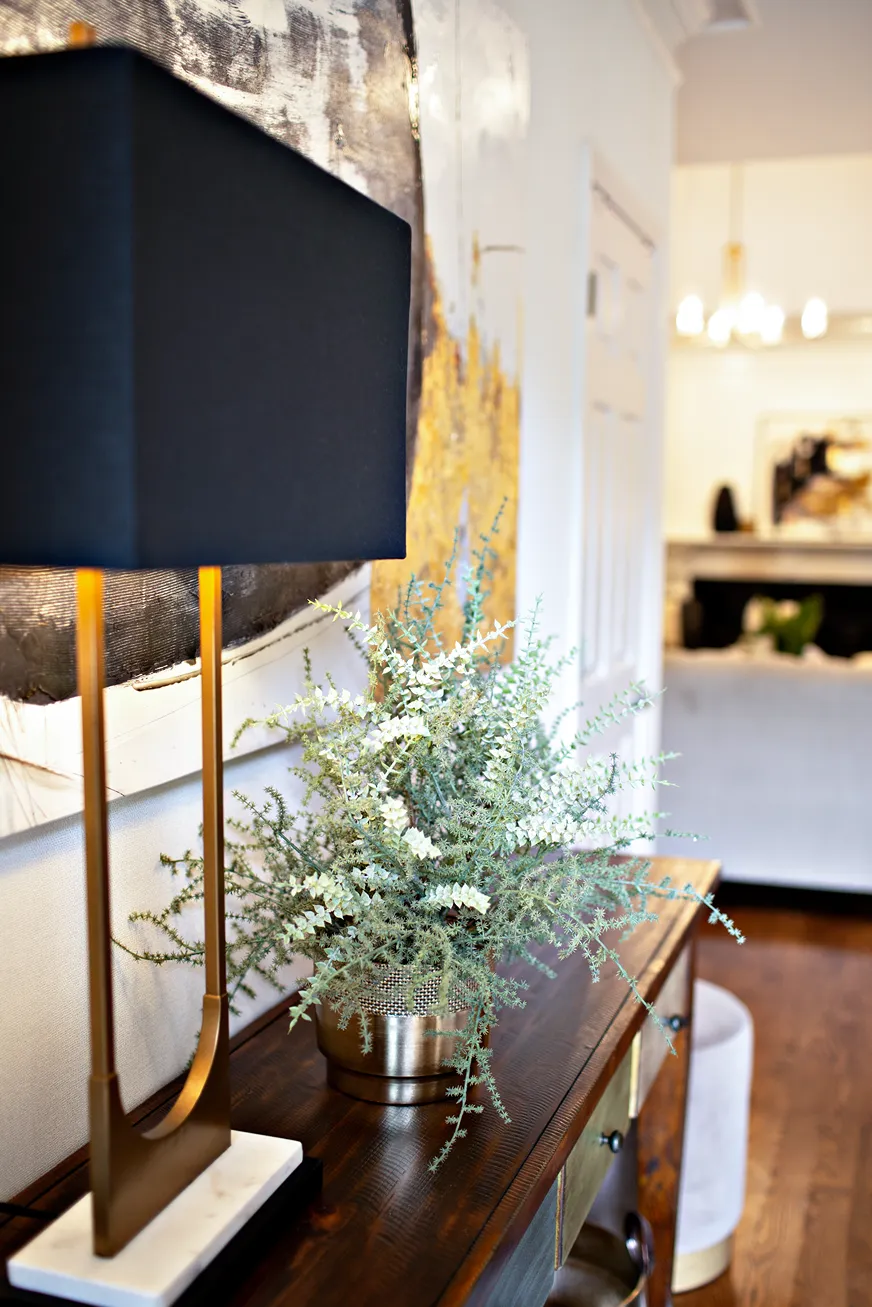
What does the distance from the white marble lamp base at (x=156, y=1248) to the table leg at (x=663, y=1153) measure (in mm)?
1112

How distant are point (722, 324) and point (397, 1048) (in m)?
5.73

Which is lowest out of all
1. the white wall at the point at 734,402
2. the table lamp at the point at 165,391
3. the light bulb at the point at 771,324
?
the table lamp at the point at 165,391

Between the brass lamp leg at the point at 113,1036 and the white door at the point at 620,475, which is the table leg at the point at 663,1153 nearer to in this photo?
the white door at the point at 620,475

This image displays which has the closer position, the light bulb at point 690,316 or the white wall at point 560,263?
the white wall at point 560,263

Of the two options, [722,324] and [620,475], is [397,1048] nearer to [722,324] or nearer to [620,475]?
[620,475]

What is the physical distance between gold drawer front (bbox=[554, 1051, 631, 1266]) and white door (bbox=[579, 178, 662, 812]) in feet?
4.45

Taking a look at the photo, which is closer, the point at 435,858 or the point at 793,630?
the point at 435,858

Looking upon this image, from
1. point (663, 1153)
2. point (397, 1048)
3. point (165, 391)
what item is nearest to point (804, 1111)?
point (663, 1153)

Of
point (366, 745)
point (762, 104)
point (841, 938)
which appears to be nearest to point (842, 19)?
point (762, 104)

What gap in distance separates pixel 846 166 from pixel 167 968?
21.8 feet

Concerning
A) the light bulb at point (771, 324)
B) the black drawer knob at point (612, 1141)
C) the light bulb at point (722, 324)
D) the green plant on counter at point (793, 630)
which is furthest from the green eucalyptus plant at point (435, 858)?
the light bulb at point (771, 324)

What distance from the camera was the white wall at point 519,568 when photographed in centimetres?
104

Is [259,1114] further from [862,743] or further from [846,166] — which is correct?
[846,166]

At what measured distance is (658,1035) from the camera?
1670 millimetres
